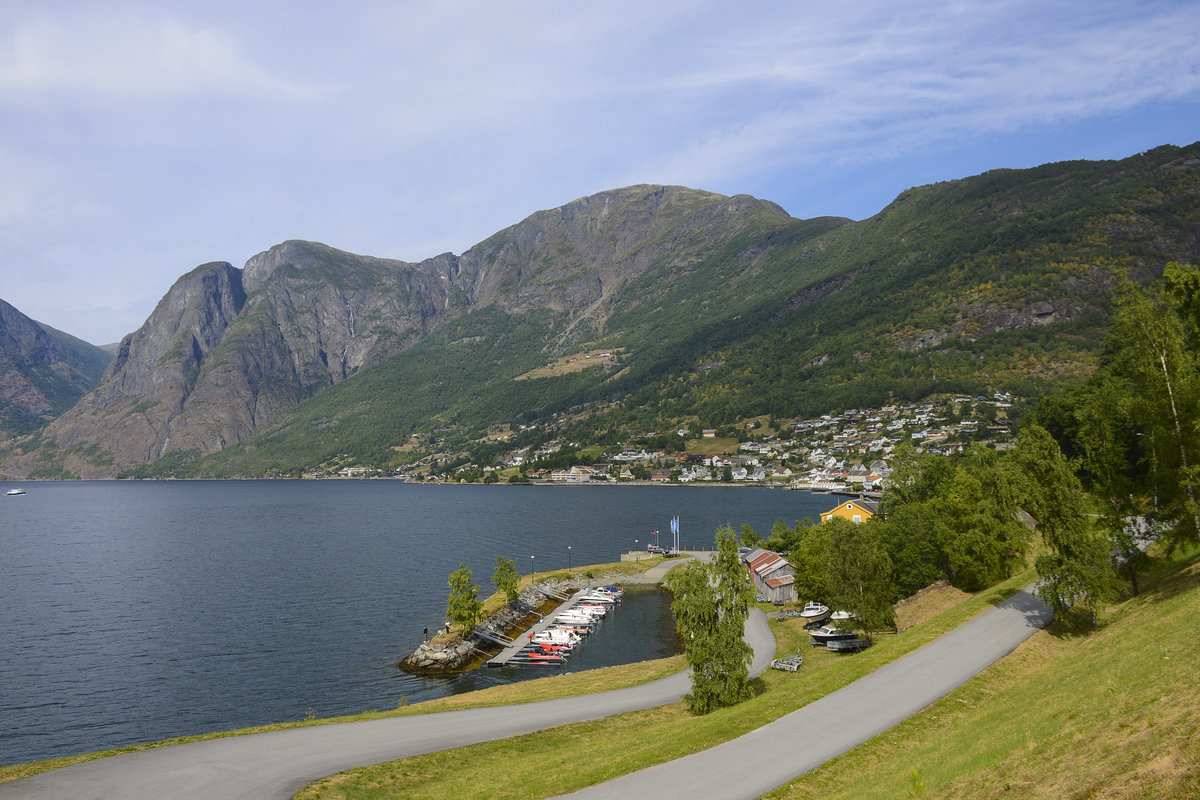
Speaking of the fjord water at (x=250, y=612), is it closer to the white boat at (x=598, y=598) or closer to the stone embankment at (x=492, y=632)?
the white boat at (x=598, y=598)

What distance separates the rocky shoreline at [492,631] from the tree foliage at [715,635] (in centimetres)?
3060

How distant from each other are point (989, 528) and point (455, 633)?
4643 cm

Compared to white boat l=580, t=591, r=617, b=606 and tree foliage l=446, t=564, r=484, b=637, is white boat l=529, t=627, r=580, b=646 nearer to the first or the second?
tree foliage l=446, t=564, r=484, b=637

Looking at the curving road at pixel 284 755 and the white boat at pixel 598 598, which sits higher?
the curving road at pixel 284 755

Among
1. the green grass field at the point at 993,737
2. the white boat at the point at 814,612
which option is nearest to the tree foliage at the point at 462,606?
the white boat at the point at 814,612

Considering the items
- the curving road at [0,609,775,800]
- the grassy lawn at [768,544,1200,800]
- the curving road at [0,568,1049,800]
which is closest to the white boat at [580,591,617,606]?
the curving road at [0,609,775,800]

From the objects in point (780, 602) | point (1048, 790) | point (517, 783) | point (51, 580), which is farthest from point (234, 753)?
point (51, 580)

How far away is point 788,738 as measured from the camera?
2294 centimetres

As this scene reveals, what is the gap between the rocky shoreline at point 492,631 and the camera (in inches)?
2201

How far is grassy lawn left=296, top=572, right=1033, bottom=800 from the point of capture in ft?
74.3

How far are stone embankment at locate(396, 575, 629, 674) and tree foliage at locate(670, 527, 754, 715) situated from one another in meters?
30.7

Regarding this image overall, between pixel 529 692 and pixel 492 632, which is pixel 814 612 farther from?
pixel 492 632

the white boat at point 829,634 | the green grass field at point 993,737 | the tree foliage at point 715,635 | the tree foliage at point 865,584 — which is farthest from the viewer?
the white boat at point 829,634

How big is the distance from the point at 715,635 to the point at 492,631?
39238 millimetres
